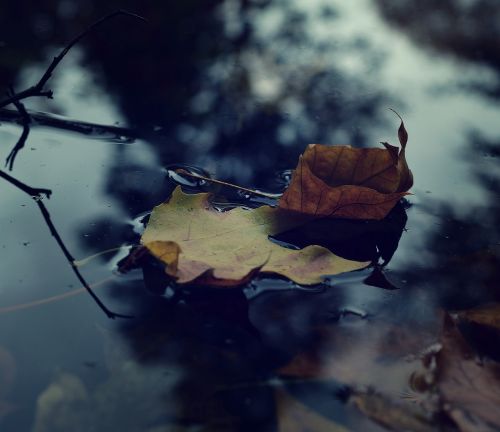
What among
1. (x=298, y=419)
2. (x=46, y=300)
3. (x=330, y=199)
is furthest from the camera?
(x=330, y=199)

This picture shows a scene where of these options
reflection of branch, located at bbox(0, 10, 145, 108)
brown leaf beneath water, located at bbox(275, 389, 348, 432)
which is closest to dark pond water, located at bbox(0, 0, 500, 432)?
brown leaf beneath water, located at bbox(275, 389, 348, 432)

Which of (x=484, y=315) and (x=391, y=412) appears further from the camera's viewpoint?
(x=484, y=315)

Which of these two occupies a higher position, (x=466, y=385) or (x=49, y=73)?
(x=49, y=73)

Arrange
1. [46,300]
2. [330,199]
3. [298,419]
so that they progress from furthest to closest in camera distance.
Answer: [330,199] < [46,300] < [298,419]

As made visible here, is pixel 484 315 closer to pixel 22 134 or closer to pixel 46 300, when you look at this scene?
pixel 46 300

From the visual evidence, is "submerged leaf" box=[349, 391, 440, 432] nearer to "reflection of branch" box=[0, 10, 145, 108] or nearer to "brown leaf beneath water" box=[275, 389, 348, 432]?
"brown leaf beneath water" box=[275, 389, 348, 432]

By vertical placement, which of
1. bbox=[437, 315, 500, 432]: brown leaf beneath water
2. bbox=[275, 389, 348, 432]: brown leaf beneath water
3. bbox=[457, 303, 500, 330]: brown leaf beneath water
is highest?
bbox=[275, 389, 348, 432]: brown leaf beneath water

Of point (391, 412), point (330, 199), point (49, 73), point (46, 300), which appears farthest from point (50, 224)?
point (391, 412)

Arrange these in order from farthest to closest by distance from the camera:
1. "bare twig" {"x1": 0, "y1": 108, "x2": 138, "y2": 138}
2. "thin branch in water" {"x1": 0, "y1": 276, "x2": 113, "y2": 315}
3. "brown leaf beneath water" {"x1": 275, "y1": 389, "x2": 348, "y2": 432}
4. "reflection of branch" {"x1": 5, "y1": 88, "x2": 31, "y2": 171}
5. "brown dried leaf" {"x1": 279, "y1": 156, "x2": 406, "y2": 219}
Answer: "bare twig" {"x1": 0, "y1": 108, "x2": 138, "y2": 138} → "reflection of branch" {"x1": 5, "y1": 88, "x2": 31, "y2": 171} → "brown dried leaf" {"x1": 279, "y1": 156, "x2": 406, "y2": 219} → "thin branch in water" {"x1": 0, "y1": 276, "x2": 113, "y2": 315} → "brown leaf beneath water" {"x1": 275, "y1": 389, "x2": 348, "y2": 432}
